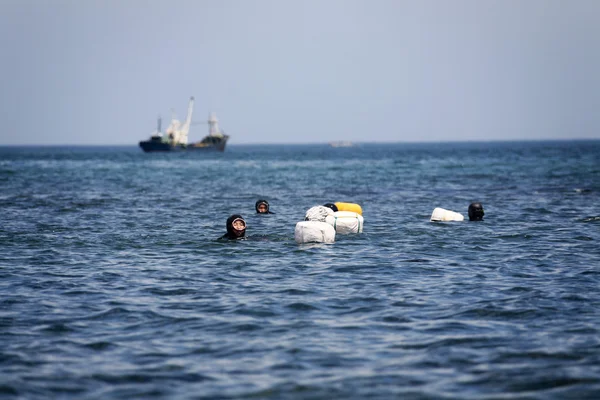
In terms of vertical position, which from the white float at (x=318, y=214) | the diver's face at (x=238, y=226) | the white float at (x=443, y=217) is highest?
the white float at (x=318, y=214)

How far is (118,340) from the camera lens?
9672mm

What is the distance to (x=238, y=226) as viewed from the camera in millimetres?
18484

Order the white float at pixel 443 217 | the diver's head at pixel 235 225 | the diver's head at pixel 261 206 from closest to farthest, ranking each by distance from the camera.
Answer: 1. the diver's head at pixel 235 225
2. the white float at pixel 443 217
3. the diver's head at pixel 261 206

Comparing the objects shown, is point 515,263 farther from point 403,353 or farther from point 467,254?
point 403,353

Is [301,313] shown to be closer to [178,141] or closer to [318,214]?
[318,214]

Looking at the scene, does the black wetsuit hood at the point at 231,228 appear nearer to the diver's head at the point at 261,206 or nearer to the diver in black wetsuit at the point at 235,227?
the diver in black wetsuit at the point at 235,227

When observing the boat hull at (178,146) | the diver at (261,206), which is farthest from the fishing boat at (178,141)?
the diver at (261,206)

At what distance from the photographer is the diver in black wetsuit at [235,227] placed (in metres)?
18.3

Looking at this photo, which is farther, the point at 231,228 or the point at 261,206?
the point at 261,206

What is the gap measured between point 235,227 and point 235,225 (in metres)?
0.07

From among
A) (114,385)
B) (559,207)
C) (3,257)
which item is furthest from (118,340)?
(559,207)

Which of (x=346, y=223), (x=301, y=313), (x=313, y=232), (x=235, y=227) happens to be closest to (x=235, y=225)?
(x=235, y=227)

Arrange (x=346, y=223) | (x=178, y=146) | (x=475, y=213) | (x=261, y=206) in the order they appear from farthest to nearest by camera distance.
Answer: (x=178, y=146), (x=261, y=206), (x=475, y=213), (x=346, y=223)

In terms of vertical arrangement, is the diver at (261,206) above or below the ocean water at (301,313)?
above
